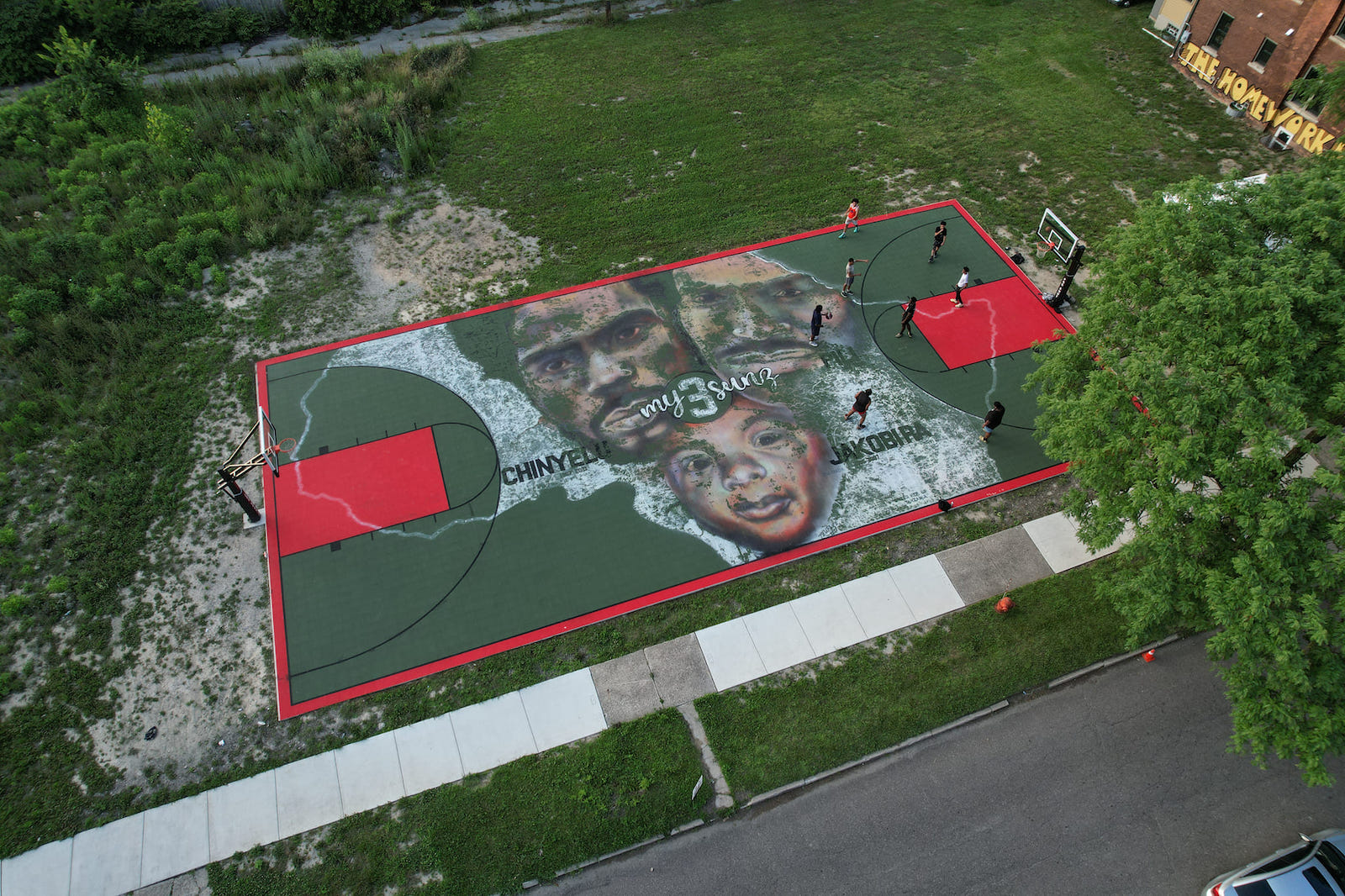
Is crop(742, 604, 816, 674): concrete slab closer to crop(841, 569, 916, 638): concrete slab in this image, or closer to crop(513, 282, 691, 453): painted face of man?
crop(841, 569, 916, 638): concrete slab

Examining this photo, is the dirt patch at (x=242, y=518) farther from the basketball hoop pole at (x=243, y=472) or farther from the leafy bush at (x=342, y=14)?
the leafy bush at (x=342, y=14)

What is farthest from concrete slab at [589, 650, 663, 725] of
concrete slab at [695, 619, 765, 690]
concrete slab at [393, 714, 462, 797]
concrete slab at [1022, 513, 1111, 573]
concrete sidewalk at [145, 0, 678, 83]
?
concrete sidewalk at [145, 0, 678, 83]

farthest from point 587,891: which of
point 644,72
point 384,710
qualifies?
point 644,72

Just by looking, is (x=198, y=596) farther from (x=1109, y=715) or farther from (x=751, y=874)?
(x=1109, y=715)

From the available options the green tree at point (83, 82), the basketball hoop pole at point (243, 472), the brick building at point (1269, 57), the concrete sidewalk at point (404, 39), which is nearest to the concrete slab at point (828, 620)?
the basketball hoop pole at point (243, 472)

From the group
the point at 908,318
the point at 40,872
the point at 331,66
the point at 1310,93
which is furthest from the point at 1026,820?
the point at 331,66
